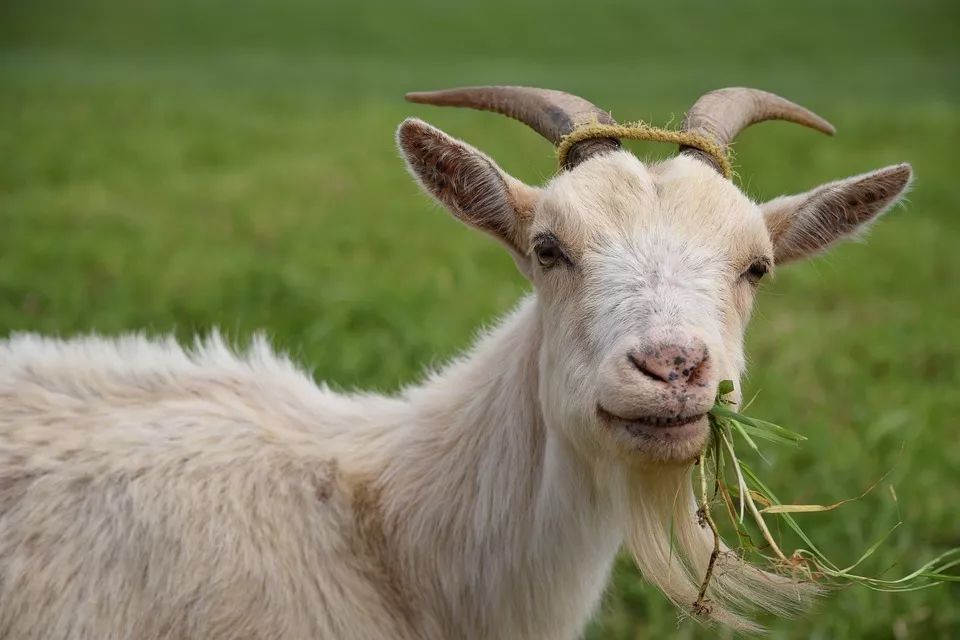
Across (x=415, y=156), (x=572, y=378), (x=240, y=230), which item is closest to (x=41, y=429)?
(x=415, y=156)

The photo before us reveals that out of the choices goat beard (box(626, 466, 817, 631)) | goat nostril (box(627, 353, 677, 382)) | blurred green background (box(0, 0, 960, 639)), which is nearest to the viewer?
goat nostril (box(627, 353, 677, 382))

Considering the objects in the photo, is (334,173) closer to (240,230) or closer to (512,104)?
(240,230)

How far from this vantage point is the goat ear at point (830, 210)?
11.6 ft

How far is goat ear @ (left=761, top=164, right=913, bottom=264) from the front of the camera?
3.54m

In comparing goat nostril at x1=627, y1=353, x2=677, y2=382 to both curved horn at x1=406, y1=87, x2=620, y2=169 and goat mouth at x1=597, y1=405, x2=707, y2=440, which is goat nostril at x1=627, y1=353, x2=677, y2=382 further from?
curved horn at x1=406, y1=87, x2=620, y2=169

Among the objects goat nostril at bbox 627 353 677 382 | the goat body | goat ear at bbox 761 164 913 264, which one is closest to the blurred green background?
the goat body

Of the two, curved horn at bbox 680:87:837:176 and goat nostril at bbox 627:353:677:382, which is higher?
curved horn at bbox 680:87:837:176

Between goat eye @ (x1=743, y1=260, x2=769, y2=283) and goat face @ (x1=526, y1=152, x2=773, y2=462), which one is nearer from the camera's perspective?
goat face @ (x1=526, y1=152, x2=773, y2=462)

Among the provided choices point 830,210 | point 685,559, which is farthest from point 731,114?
point 685,559

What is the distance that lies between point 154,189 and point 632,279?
26.5ft

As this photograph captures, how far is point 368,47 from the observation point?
23062 millimetres

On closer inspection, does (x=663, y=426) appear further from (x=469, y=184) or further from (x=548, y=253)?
(x=469, y=184)

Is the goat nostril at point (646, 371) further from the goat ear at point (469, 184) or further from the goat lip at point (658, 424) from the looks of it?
the goat ear at point (469, 184)

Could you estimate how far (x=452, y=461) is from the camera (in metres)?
3.65
